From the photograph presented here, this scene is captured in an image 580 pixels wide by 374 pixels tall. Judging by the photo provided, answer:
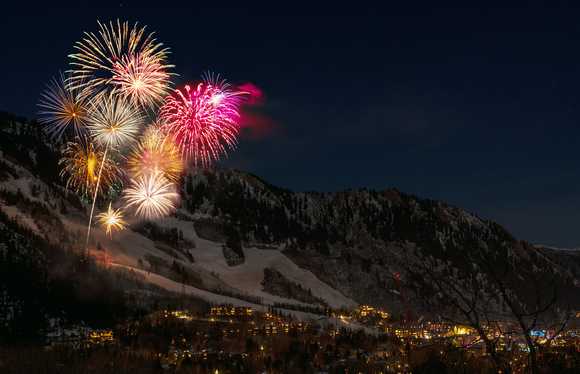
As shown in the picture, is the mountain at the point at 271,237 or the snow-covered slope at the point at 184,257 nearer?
the snow-covered slope at the point at 184,257

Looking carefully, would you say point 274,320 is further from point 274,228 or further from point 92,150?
point 274,228

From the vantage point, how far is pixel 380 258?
3666 inches

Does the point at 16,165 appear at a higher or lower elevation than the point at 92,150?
higher

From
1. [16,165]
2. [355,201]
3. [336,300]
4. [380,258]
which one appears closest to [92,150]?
[16,165]

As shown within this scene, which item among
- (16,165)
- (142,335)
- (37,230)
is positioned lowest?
(142,335)

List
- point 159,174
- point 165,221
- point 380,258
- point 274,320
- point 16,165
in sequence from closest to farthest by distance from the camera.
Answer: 1. point 159,174
2. point 274,320
3. point 16,165
4. point 165,221
5. point 380,258

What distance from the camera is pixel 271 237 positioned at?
9144 cm

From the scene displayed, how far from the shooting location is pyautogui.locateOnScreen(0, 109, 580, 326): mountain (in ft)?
177

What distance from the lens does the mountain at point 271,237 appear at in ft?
177

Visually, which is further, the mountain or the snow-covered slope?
the mountain

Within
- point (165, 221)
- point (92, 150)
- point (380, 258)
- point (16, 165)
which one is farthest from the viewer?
point (380, 258)

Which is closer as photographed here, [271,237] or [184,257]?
[184,257]

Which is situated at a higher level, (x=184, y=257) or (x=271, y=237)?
(x=271, y=237)

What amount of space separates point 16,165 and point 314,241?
5130 cm
